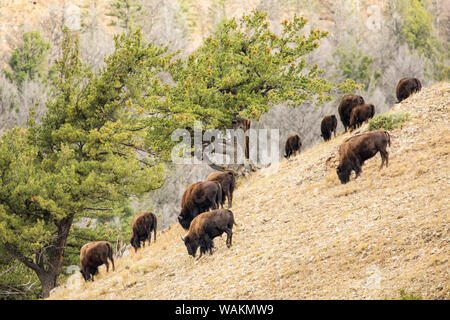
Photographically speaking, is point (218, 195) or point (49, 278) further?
point (49, 278)

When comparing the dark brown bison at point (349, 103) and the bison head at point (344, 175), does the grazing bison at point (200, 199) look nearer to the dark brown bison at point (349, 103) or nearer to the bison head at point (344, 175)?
the bison head at point (344, 175)

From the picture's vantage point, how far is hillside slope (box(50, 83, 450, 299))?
1074cm

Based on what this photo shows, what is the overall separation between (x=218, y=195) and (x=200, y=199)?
661 mm

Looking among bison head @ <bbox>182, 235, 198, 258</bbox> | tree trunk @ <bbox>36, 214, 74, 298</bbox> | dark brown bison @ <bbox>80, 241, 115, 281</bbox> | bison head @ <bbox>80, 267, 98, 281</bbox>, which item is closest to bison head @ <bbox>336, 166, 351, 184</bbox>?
bison head @ <bbox>182, 235, 198, 258</bbox>

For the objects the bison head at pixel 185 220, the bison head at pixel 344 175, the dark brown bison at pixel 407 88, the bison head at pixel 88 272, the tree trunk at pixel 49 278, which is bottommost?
the tree trunk at pixel 49 278

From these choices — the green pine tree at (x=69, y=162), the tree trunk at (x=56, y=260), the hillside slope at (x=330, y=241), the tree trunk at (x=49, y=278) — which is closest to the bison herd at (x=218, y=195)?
the hillside slope at (x=330, y=241)

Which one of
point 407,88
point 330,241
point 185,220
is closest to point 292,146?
point 407,88

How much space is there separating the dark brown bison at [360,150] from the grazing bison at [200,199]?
12.6ft

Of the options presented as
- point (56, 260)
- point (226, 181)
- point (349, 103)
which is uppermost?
point (349, 103)

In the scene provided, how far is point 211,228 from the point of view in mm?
14711

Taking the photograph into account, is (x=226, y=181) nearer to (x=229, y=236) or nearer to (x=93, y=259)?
(x=229, y=236)

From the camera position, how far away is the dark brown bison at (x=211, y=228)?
14633 mm

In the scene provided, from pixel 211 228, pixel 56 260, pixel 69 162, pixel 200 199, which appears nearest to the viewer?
pixel 211 228

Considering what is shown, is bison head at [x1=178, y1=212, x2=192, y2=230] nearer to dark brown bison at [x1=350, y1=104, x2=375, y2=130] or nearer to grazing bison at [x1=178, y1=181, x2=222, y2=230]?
grazing bison at [x1=178, y1=181, x2=222, y2=230]
